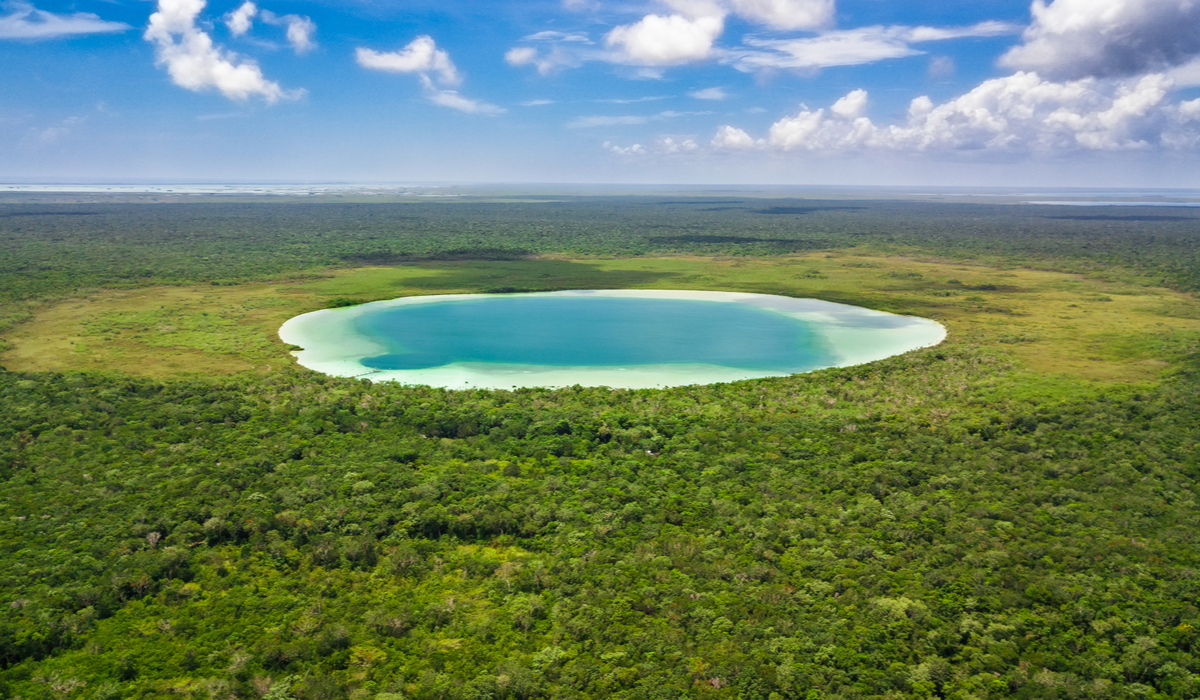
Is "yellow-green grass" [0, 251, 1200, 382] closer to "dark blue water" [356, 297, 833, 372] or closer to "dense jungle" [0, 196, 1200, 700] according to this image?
"dense jungle" [0, 196, 1200, 700]

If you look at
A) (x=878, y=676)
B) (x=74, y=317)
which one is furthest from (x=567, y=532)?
(x=74, y=317)

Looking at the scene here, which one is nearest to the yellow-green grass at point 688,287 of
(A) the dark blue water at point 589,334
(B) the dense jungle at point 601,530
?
(B) the dense jungle at point 601,530

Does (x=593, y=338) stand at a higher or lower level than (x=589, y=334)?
lower

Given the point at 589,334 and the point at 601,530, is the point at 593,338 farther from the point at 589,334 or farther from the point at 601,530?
the point at 601,530

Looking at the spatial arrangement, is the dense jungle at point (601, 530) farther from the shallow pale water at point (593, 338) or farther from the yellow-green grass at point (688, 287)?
the shallow pale water at point (593, 338)

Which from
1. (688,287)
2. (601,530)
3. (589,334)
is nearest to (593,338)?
(589,334)

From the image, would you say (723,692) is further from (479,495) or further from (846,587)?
(479,495)

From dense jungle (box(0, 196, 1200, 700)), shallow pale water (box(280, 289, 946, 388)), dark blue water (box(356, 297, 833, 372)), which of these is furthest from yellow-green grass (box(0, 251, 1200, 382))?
dark blue water (box(356, 297, 833, 372))
